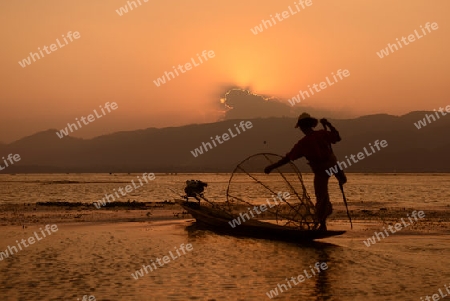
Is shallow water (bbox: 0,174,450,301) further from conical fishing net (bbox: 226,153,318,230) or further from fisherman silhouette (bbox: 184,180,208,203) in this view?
fisherman silhouette (bbox: 184,180,208,203)

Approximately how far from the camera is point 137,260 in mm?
15414

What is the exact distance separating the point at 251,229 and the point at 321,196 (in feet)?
10.1

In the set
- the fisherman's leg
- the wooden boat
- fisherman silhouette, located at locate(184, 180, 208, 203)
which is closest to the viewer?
the fisherman's leg

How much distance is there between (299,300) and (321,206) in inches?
289

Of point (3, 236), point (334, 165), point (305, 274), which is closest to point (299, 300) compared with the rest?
point (305, 274)

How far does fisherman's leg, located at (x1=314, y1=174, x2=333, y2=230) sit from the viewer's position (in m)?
17.6

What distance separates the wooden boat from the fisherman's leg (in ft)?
1.63

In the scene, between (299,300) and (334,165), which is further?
(334,165)

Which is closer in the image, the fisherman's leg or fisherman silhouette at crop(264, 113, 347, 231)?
fisherman silhouette at crop(264, 113, 347, 231)

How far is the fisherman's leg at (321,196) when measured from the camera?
17609mm

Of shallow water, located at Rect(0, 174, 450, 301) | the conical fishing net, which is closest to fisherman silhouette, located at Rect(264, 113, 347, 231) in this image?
the conical fishing net

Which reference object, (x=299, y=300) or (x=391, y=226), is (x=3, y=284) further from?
(x=391, y=226)

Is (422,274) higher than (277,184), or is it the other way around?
(277,184)

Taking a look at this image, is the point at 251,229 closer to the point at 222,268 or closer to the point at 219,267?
the point at 219,267
